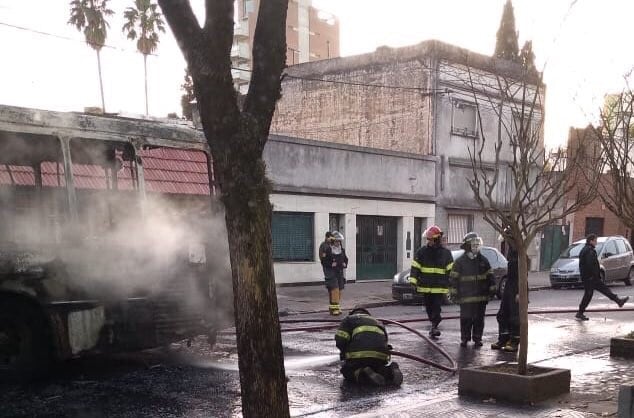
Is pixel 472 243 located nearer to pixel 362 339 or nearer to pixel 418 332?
pixel 418 332

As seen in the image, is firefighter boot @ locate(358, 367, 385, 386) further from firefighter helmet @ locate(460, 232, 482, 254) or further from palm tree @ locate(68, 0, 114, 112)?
palm tree @ locate(68, 0, 114, 112)

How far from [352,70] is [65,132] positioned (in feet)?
69.2

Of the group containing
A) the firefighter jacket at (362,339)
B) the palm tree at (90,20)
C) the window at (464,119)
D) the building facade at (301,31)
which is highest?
the building facade at (301,31)

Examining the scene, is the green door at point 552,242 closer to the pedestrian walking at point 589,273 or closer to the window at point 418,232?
the window at point 418,232

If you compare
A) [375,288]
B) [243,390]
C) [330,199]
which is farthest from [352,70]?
[243,390]

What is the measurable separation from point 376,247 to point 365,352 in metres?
15.7

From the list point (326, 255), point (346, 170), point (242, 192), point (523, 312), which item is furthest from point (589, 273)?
point (242, 192)

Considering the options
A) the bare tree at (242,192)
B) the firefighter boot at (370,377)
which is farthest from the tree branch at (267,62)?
the firefighter boot at (370,377)

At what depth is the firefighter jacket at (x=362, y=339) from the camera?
267 inches

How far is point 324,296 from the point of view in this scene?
17250 millimetres

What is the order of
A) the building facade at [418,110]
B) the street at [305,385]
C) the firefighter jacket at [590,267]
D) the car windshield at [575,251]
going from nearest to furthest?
the street at [305,385]
the firefighter jacket at [590,267]
the car windshield at [575,251]
the building facade at [418,110]

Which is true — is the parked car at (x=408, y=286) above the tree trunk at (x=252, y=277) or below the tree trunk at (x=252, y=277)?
below

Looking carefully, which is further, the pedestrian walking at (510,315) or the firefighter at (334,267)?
the firefighter at (334,267)

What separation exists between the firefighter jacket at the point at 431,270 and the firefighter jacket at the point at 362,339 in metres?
3.26
